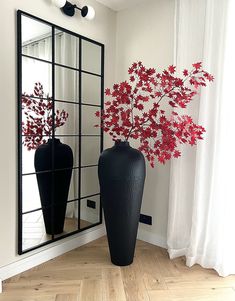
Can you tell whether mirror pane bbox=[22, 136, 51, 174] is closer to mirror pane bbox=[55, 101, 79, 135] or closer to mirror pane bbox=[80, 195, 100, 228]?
mirror pane bbox=[55, 101, 79, 135]

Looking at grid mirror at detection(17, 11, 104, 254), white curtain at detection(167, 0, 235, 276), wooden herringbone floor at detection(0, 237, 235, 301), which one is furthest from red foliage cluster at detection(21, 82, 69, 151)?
white curtain at detection(167, 0, 235, 276)

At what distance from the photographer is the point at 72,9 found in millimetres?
2266

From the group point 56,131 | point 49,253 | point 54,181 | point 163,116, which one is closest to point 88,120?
point 56,131

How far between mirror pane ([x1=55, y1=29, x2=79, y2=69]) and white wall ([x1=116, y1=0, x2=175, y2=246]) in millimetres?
577

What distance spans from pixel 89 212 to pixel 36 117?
1.11m

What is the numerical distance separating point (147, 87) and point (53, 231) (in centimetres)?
147

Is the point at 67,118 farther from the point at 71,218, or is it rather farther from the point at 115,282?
the point at 115,282

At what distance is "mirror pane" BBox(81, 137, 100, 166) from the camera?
254cm

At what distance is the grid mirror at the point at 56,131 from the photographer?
2.04 m

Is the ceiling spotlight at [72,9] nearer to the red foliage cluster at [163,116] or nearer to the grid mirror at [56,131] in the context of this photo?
the grid mirror at [56,131]

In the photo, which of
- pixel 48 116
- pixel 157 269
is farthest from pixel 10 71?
pixel 157 269

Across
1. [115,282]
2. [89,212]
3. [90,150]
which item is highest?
[90,150]

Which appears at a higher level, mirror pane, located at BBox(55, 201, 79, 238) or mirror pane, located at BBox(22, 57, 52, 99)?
mirror pane, located at BBox(22, 57, 52, 99)

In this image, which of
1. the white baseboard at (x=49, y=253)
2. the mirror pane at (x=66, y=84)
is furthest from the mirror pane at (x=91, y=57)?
the white baseboard at (x=49, y=253)
